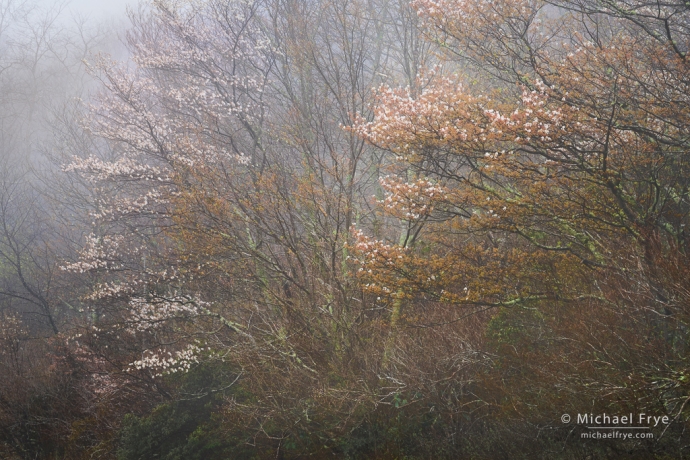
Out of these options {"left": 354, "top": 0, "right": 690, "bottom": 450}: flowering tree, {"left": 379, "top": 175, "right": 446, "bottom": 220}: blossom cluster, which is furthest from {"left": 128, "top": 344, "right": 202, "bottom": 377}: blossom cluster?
{"left": 379, "top": 175, "right": 446, "bottom": 220}: blossom cluster

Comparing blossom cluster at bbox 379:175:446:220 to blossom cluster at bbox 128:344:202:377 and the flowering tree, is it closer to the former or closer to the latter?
the flowering tree

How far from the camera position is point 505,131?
662 centimetres

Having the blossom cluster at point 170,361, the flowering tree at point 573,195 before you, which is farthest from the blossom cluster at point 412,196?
the blossom cluster at point 170,361

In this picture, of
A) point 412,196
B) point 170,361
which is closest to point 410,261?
point 412,196

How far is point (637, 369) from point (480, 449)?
2.33 meters

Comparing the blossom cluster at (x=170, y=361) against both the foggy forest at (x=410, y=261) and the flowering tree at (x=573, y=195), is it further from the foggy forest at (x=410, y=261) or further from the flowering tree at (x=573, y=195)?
the flowering tree at (x=573, y=195)

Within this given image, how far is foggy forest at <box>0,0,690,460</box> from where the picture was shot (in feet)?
21.1

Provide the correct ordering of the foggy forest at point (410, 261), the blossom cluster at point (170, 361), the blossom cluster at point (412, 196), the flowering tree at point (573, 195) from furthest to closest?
the blossom cluster at point (170, 361) → the blossom cluster at point (412, 196) → the foggy forest at point (410, 261) → the flowering tree at point (573, 195)

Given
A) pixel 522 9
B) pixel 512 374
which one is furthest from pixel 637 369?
pixel 522 9

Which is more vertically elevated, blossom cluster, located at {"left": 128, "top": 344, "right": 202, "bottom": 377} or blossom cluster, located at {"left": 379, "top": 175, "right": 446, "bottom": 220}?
blossom cluster, located at {"left": 379, "top": 175, "right": 446, "bottom": 220}

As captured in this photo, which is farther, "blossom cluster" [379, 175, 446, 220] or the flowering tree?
"blossom cluster" [379, 175, 446, 220]

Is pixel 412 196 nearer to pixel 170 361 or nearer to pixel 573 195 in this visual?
pixel 573 195

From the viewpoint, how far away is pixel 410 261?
8000 millimetres

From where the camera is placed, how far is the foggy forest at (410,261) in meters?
6.45
